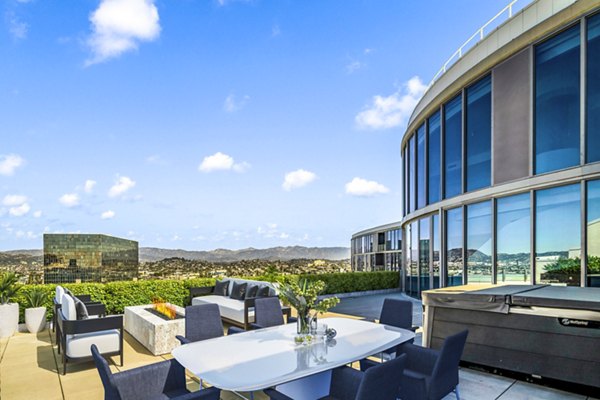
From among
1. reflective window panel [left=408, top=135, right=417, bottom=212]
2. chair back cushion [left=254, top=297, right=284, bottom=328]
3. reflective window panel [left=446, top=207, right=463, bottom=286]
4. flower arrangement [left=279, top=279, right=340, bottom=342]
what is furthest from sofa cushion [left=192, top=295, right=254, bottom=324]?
reflective window panel [left=408, top=135, right=417, bottom=212]

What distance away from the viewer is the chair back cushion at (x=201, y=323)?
4.00 m

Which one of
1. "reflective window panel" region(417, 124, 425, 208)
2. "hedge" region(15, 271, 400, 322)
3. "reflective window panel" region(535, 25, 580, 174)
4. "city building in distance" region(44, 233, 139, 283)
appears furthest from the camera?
"reflective window panel" region(417, 124, 425, 208)

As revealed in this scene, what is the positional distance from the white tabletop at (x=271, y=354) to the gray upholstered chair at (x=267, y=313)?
0.78 meters

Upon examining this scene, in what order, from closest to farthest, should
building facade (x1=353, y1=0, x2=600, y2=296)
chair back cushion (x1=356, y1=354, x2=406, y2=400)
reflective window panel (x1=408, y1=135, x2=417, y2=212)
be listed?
chair back cushion (x1=356, y1=354, x2=406, y2=400), building facade (x1=353, y1=0, x2=600, y2=296), reflective window panel (x1=408, y1=135, x2=417, y2=212)

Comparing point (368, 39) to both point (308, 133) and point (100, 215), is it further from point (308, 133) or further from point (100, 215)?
point (100, 215)

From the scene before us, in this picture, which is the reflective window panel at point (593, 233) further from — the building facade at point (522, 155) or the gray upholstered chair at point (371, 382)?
the gray upholstered chair at point (371, 382)

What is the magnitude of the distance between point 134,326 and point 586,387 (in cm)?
639

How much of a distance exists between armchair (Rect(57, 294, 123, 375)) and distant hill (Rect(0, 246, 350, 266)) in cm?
552

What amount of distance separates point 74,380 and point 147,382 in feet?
8.11

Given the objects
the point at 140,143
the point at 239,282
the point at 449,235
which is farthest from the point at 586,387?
the point at 140,143

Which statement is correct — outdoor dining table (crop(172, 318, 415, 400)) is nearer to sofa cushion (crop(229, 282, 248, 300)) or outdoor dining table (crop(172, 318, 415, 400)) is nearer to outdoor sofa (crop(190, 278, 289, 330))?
outdoor sofa (crop(190, 278, 289, 330))

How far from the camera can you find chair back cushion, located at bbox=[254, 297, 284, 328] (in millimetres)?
4756

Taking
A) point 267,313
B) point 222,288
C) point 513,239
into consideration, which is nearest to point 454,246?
point 513,239

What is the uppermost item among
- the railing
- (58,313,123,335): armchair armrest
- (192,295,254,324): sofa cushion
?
the railing
